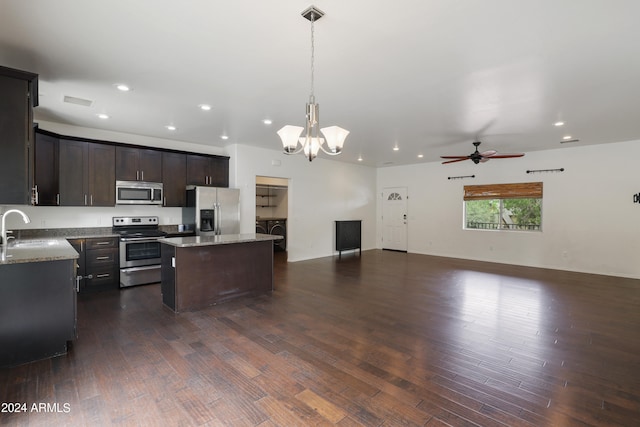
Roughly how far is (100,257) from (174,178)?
178cm

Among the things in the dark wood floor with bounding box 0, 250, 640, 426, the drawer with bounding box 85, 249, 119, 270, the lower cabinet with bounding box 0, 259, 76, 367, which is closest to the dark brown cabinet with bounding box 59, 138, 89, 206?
the drawer with bounding box 85, 249, 119, 270

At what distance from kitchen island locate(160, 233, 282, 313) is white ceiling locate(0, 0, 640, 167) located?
183cm

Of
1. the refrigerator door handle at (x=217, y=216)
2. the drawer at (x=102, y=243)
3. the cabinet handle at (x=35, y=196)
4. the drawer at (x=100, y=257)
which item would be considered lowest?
the drawer at (x=100, y=257)

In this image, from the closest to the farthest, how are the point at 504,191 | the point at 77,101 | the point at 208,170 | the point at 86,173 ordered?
the point at 77,101 → the point at 86,173 → the point at 208,170 → the point at 504,191

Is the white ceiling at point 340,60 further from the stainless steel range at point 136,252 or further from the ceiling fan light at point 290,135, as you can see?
the stainless steel range at point 136,252

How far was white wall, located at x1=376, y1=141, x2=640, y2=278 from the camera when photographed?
5.91 meters

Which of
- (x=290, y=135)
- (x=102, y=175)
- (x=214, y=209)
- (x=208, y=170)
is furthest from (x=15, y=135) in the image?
(x=208, y=170)

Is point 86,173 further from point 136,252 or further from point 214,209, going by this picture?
point 214,209

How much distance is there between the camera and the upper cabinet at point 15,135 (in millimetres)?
2555

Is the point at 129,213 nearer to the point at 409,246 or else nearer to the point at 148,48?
the point at 148,48

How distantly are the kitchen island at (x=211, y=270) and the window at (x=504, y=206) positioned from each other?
5.78 meters

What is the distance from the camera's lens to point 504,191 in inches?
288

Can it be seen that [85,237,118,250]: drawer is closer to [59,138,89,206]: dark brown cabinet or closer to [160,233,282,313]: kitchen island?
[59,138,89,206]: dark brown cabinet

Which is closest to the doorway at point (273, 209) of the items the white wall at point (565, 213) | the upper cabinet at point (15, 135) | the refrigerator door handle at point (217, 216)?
the refrigerator door handle at point (217, 216)
